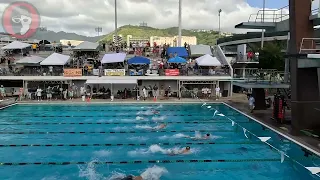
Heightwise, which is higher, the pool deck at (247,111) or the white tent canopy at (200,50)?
the white tent canopy at (200,50)

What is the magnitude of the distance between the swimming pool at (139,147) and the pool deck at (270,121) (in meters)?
0.40

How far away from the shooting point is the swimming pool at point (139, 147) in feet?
32.1

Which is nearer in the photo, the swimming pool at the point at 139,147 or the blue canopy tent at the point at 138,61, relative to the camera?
the swimming pool at the point at 139,147

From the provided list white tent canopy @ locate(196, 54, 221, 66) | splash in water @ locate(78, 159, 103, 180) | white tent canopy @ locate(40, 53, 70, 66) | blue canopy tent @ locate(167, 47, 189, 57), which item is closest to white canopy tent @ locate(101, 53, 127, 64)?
white tent canopy @ locate(40, 53, 70, 66)

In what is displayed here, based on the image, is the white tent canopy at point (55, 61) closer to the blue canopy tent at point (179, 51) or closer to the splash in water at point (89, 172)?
the blue canopy tent at point (179, 51)

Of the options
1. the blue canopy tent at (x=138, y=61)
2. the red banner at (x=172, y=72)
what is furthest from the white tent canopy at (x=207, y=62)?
the blue canopy tent at (x=138, y=61)

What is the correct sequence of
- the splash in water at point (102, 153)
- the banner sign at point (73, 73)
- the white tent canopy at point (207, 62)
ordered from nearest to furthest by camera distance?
the splash in water at point (102, 153) → the banner sign at point (73, 73) → the white tent canopy at point (207, 62)

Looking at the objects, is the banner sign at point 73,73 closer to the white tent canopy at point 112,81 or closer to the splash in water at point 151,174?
the white tent canopy at point 112,81

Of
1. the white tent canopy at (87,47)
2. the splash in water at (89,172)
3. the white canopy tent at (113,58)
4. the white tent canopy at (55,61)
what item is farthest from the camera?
the white tent canopy at (87,47)

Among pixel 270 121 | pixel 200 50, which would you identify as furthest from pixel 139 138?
pixel 200 50

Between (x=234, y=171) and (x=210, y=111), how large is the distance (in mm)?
9875

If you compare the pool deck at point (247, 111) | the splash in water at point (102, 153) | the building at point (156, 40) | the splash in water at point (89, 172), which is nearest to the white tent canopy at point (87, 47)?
the pool deck at point (247, 111)

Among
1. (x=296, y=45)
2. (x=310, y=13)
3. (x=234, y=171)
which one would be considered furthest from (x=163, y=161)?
(x=310, y=13)

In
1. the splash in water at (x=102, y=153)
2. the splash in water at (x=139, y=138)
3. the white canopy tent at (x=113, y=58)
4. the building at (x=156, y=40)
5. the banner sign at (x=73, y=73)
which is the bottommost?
the splash in water at (x=102, y=153)
